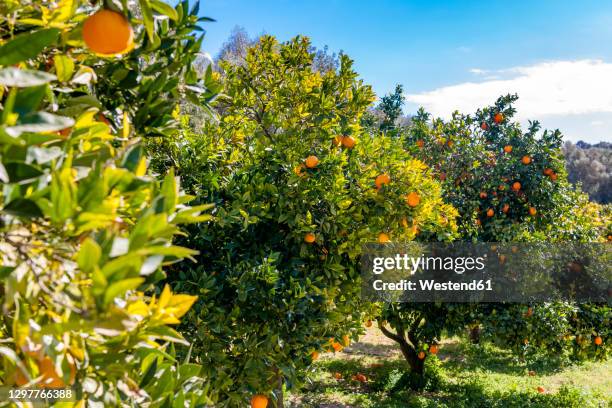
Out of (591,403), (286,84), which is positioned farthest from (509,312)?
(286,84)

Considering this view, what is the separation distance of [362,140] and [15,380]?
312cm

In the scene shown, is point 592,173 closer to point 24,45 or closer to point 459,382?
point 459,382

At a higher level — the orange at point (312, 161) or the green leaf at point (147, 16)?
the green leaf at point (147, 16)

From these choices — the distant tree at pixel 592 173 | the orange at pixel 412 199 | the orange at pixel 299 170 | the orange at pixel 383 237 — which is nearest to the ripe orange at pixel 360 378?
the orange at pixel 383 237

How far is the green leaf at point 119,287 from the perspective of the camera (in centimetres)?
73

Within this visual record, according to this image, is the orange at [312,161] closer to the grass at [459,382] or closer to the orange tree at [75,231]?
the orange tree at [75,231]

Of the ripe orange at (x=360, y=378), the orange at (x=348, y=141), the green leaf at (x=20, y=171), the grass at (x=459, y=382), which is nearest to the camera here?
the green leaf at (x=20, y=171)

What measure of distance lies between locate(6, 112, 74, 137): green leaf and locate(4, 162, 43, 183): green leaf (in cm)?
5

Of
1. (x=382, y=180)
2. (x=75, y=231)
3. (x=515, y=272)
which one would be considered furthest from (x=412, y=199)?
(x=515, y=272)

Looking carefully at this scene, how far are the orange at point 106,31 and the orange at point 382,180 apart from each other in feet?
8.50

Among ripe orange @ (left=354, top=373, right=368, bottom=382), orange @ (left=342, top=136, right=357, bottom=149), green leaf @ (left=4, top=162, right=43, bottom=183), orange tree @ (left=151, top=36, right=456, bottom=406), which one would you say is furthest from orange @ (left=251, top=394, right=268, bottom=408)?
ripe orange @ (left=354, top=373, right=368, bottom=382)

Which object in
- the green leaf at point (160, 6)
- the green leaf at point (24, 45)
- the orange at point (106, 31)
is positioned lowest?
the green leaf at point (24, 45)

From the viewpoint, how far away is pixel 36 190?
842mm

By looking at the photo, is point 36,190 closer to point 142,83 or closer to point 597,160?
point 142,83
